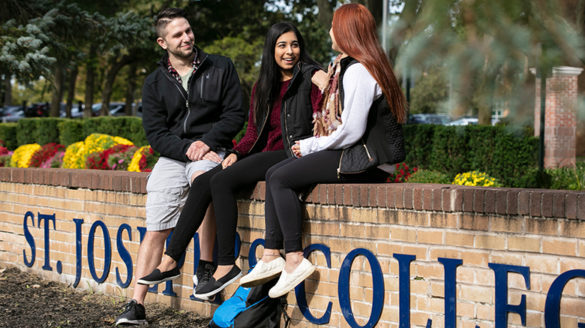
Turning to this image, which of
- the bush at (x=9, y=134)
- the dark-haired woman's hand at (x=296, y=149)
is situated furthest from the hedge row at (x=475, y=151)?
the bush at (x=9, y=134)

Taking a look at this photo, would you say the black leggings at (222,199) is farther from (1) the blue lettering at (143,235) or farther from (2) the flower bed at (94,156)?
(2) the flower bed at (94,156)

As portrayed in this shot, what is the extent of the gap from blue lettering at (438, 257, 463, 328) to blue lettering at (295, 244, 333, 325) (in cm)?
76

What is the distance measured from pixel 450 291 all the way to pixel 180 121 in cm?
219

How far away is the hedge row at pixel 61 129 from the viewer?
17656 mm

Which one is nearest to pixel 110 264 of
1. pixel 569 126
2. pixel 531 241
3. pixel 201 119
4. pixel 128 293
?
pixel 128 293

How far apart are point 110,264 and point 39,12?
23.1 ft

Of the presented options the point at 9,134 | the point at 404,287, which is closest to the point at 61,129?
the point at 9,134

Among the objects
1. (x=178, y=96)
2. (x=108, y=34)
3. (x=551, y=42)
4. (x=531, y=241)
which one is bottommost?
(x=531, y=241)

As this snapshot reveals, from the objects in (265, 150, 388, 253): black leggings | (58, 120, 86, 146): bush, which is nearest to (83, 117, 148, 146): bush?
(58, 120, 86, 146): bush

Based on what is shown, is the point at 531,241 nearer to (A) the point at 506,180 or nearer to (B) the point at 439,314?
(B) the point at 439,314

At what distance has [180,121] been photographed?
187 inches

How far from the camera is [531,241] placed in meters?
3.35

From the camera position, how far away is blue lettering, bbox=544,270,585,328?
326 centimetres

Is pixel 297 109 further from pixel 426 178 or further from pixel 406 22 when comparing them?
pixel 426 178
